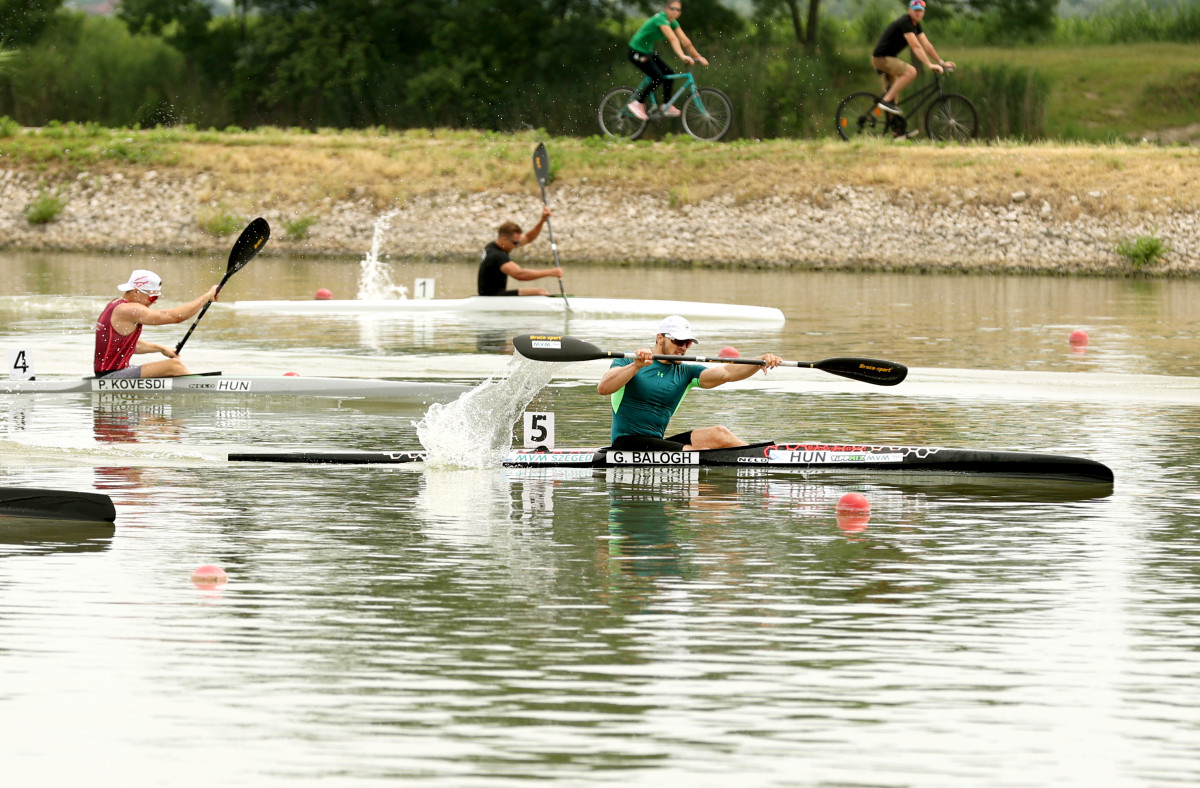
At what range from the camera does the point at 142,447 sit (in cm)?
1366

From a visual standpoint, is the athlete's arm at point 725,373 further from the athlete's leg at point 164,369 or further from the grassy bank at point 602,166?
the grassy bank at point 602,166

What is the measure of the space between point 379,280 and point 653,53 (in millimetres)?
6023

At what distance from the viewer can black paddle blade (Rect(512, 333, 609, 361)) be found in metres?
13.4

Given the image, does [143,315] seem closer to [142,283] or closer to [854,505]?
[142,283]

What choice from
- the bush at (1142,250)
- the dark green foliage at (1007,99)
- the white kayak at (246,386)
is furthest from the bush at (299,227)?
the white kayak at (246,386)

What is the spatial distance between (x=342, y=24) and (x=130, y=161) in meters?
11.0

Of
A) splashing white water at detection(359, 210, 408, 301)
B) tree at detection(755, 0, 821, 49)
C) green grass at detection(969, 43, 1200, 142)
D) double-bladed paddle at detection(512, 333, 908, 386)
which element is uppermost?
tree at detection(755, 0, 821, 49)

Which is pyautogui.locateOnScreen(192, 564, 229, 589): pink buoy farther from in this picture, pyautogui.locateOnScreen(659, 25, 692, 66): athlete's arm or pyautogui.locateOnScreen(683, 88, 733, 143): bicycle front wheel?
pyautogui.locateOnScreen(683, 88, 733, 143): bicycle front wheel

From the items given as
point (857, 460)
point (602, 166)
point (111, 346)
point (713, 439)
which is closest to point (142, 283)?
point (111, 346)

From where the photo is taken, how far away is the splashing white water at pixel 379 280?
2677cm

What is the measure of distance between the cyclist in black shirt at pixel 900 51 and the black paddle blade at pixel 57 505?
815 inches

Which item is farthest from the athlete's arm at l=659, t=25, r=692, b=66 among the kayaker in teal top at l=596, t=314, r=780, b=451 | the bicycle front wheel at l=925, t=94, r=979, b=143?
the kayaker in teal top at l=596, t=314, r=780, b=451

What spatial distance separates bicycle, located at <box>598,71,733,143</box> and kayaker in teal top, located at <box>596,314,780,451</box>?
20.3 m

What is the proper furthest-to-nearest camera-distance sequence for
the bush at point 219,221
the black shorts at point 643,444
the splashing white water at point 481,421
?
1. the bush at point 219,221
2. the splashing white water at point 481,421
3. the black shorts at point 643,444
